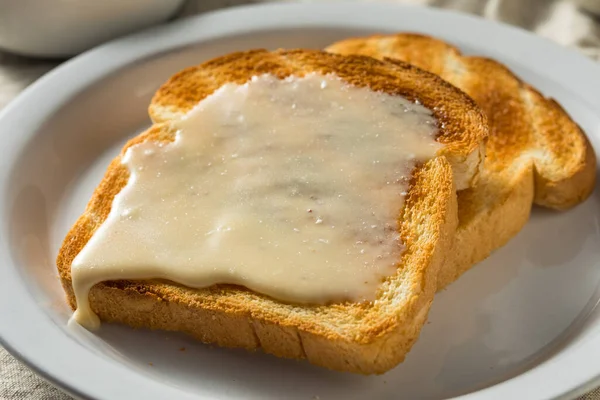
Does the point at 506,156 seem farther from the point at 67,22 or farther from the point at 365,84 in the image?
the point at 67,22

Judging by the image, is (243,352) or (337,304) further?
(243,352)

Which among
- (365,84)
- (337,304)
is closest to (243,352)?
(337,304)

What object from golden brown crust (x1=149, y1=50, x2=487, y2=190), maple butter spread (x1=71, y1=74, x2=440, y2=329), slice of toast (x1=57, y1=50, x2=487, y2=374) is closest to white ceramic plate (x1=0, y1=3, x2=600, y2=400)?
slice of toast (x1=57, y1=50, x2=487, y2=374)

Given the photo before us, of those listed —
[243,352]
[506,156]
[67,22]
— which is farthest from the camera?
[67,22]

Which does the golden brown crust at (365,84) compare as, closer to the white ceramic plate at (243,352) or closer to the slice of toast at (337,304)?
the slice of toast at (337,304)

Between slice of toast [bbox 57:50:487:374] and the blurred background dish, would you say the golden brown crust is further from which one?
the blurred background dish

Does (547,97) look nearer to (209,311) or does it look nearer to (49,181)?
(209,311)
